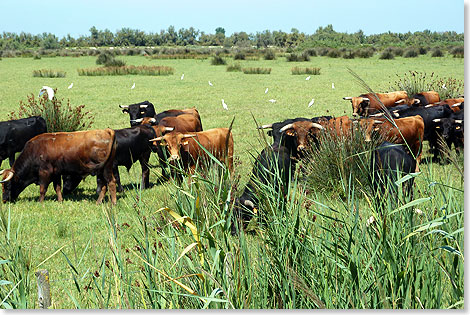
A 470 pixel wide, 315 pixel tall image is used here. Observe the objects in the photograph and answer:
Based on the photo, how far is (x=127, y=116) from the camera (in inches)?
723

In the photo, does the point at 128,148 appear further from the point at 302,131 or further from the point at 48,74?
the point at 48,74

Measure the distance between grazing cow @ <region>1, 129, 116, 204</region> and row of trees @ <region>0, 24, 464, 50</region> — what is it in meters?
53.2

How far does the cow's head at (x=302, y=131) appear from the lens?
367 inches

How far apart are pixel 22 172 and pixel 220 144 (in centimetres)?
342

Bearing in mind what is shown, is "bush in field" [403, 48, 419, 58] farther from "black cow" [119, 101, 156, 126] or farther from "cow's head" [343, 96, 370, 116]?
"black cow" [119, 101, 156, 126]

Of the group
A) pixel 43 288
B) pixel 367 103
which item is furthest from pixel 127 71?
pixel 43 288

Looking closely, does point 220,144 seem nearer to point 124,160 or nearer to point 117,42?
point 124,160

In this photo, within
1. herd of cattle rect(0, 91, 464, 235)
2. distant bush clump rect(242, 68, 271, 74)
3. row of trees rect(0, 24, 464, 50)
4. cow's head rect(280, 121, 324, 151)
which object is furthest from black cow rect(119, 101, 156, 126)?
row of trees rect(0, 24, 464, 50)

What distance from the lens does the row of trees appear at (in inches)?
2788

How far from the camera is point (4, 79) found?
3106 centimetres

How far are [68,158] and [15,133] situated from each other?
3.22 metres

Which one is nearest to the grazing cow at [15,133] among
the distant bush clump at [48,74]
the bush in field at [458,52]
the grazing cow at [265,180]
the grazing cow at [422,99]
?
the grazing cow at [265,180]

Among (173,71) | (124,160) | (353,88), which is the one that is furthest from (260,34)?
(124,160)

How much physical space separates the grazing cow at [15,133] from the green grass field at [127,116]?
2.61 feet
